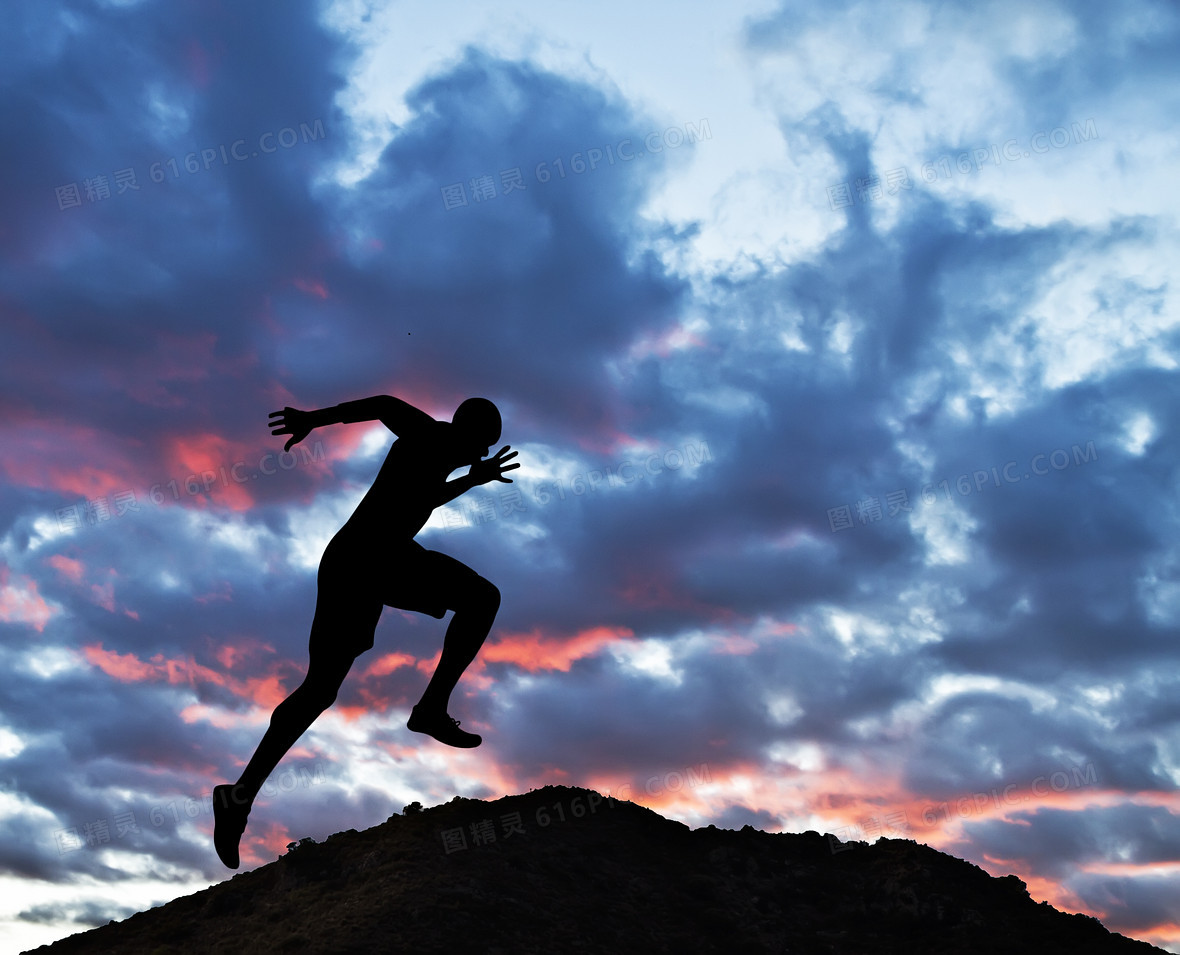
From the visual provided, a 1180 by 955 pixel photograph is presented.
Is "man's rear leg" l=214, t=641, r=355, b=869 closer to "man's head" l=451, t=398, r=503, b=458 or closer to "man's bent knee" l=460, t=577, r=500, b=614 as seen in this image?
"man's bent knee" l=460, t=577, r=500, b=614

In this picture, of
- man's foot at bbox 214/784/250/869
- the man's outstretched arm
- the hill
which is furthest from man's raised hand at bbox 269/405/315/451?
the hill

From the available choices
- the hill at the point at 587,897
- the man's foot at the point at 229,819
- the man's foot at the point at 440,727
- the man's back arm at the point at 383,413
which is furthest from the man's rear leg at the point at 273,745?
the hill at the point at 587,897

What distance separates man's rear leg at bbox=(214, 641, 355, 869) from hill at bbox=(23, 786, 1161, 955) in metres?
4.56

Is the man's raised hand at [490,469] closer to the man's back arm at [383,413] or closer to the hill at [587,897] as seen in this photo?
the man's back arm at [383,413]

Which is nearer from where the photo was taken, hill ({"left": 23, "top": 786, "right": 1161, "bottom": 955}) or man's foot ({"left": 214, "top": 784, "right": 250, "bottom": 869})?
man's foot ({"left": 214, "top": 784, "right": 250, "bottom": 869})

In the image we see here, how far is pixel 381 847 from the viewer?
16.1m

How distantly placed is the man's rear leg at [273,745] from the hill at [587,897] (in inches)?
180

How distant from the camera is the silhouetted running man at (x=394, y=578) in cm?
916

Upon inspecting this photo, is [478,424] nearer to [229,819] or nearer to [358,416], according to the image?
[358,416]

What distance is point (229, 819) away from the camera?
909 centimetres

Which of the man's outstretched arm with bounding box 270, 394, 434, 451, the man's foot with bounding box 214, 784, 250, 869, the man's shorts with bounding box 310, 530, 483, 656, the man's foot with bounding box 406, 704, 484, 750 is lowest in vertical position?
the man's foot with bounding box 214, 784, 250, 869

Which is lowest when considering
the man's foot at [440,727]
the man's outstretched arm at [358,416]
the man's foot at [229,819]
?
the man's foot at [229,819]

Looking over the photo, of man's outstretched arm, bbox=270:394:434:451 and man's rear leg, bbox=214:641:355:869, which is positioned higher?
man's outstretched arm, bbox=270:394:434:451

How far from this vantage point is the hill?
13.9 m
